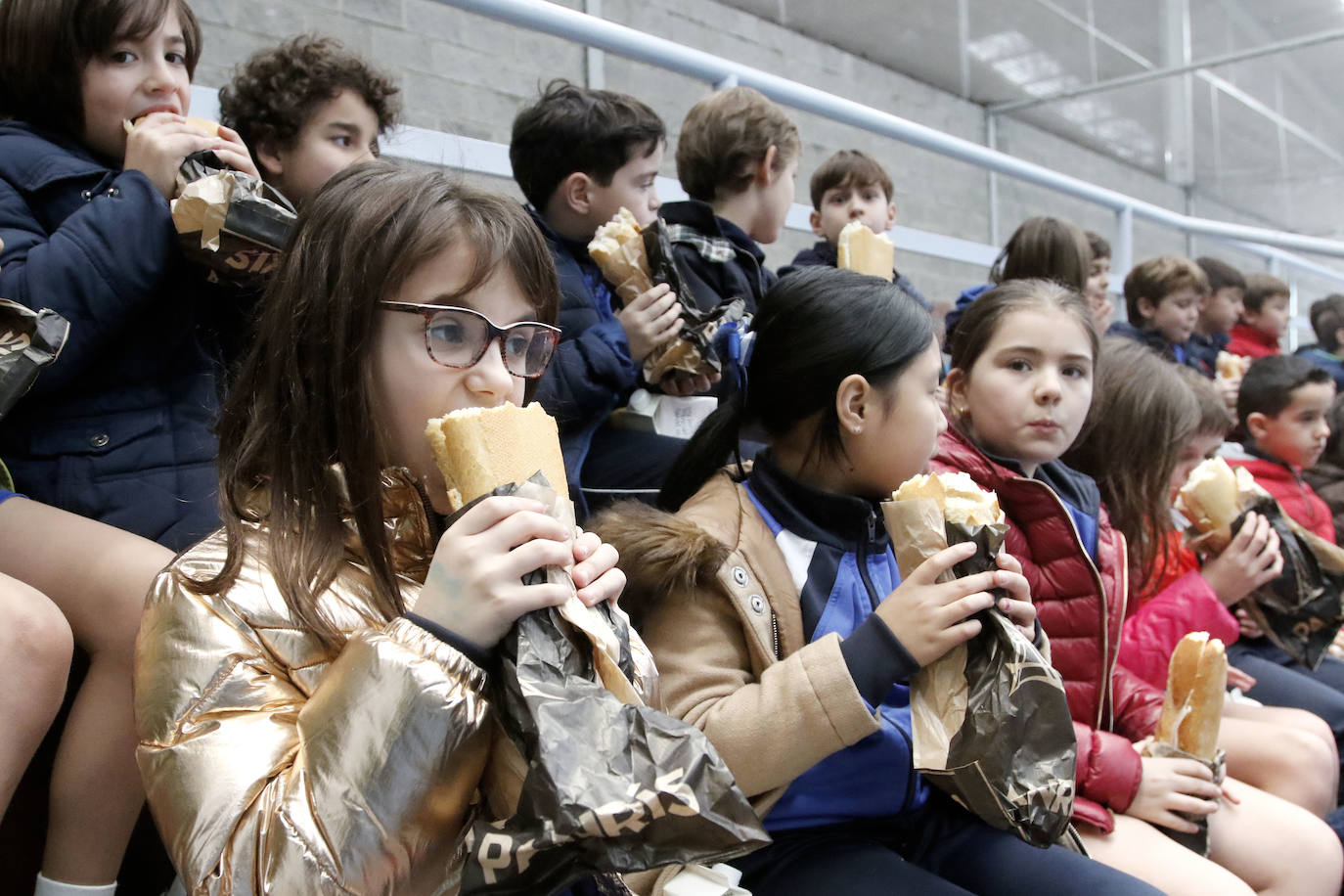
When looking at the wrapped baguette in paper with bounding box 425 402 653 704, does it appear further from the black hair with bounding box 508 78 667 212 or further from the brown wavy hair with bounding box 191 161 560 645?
the black hair with bounding box 508 78 667 212

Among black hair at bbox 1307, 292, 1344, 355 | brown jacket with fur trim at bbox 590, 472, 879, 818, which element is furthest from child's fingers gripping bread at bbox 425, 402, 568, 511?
black hair at bbox 1307, 292, 1344, 355

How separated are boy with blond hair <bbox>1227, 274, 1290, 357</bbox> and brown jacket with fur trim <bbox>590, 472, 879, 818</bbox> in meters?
5.09

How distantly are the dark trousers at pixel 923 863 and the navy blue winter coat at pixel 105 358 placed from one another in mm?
928

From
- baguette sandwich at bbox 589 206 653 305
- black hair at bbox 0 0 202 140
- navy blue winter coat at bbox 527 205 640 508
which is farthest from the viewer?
baguette sandwich at bbox 589 206 653 305

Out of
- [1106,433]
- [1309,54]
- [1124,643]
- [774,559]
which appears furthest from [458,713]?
[1309,54]

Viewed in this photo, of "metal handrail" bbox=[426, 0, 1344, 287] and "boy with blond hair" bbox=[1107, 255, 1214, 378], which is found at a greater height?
"metal handrail" bbox=[426, 0, 1344, 287]

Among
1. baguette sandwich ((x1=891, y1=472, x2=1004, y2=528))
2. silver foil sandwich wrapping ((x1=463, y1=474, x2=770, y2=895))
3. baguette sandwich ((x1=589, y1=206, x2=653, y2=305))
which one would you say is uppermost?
baguette sandwich ((x1=589, y1=206, x2=653, y2=305))

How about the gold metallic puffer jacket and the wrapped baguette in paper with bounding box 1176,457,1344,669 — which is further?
the wrapped baguette in paper with bounding box 1176,457,1344,669

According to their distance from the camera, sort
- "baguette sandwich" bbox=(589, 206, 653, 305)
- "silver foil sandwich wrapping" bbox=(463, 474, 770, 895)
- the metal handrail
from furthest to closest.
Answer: the metal handrail < "baguette sandwich" bbox=(589, 206, 653, 305) < "silver foil sandwich wrapping" bbox=(463, 474, 770, 895)

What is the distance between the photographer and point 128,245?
57.1 inches

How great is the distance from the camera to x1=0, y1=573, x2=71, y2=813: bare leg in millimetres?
1115

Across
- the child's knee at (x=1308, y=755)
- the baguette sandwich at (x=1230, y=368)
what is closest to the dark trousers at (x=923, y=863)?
the child's knee at (x=1308, y=755)

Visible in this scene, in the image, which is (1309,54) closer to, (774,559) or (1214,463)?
(1214,463)

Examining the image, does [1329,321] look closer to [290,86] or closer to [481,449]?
[290,86]
